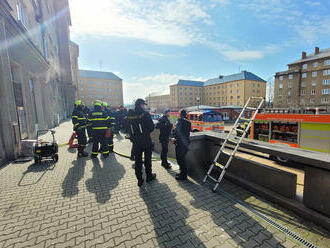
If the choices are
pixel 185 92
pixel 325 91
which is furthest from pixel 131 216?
pixel 185 92

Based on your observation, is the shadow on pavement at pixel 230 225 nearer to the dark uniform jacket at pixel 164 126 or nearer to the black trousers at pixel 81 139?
the dark uniform jacket at pixel 164 126

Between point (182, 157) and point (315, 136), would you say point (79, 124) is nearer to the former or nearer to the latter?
point (182, 157)

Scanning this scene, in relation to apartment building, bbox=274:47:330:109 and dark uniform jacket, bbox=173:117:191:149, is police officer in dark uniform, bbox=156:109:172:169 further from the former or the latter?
apartment building, bbox=274:47:330:109

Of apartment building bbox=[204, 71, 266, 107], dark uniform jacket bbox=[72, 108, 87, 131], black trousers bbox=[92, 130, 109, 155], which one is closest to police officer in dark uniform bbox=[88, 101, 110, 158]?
black trousers bbox=[92, 130, 109, 155]

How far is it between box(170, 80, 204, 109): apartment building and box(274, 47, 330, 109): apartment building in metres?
36.0

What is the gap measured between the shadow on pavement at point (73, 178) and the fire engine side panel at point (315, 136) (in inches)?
323

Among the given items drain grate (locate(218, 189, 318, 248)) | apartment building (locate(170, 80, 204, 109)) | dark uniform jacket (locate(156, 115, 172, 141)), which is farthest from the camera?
apartment building (locate(170, 80, 204, 109))

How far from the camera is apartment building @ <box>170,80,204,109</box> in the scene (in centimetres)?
7831

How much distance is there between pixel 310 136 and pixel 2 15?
11.8m

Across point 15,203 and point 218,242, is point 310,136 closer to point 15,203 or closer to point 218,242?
point 218,242

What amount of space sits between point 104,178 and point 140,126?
1724 mm

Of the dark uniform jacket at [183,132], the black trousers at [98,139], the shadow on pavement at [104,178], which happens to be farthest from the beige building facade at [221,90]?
the dark uniform jacket at [183,132]

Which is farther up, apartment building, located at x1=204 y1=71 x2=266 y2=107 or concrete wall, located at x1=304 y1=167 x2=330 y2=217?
apartment building, located at x1=204 y1=71 x2=266 y2=107

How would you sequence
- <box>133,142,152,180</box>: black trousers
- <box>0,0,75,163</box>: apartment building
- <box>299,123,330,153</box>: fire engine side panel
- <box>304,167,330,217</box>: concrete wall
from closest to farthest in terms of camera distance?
<box>304,167,330,217</box>: concrete wall < <box>133,142,152,180</box>: black trousers < <box>0,0,75,163</box>: apartment building < <box>299,123,330,153</box>: fire engine side panel
